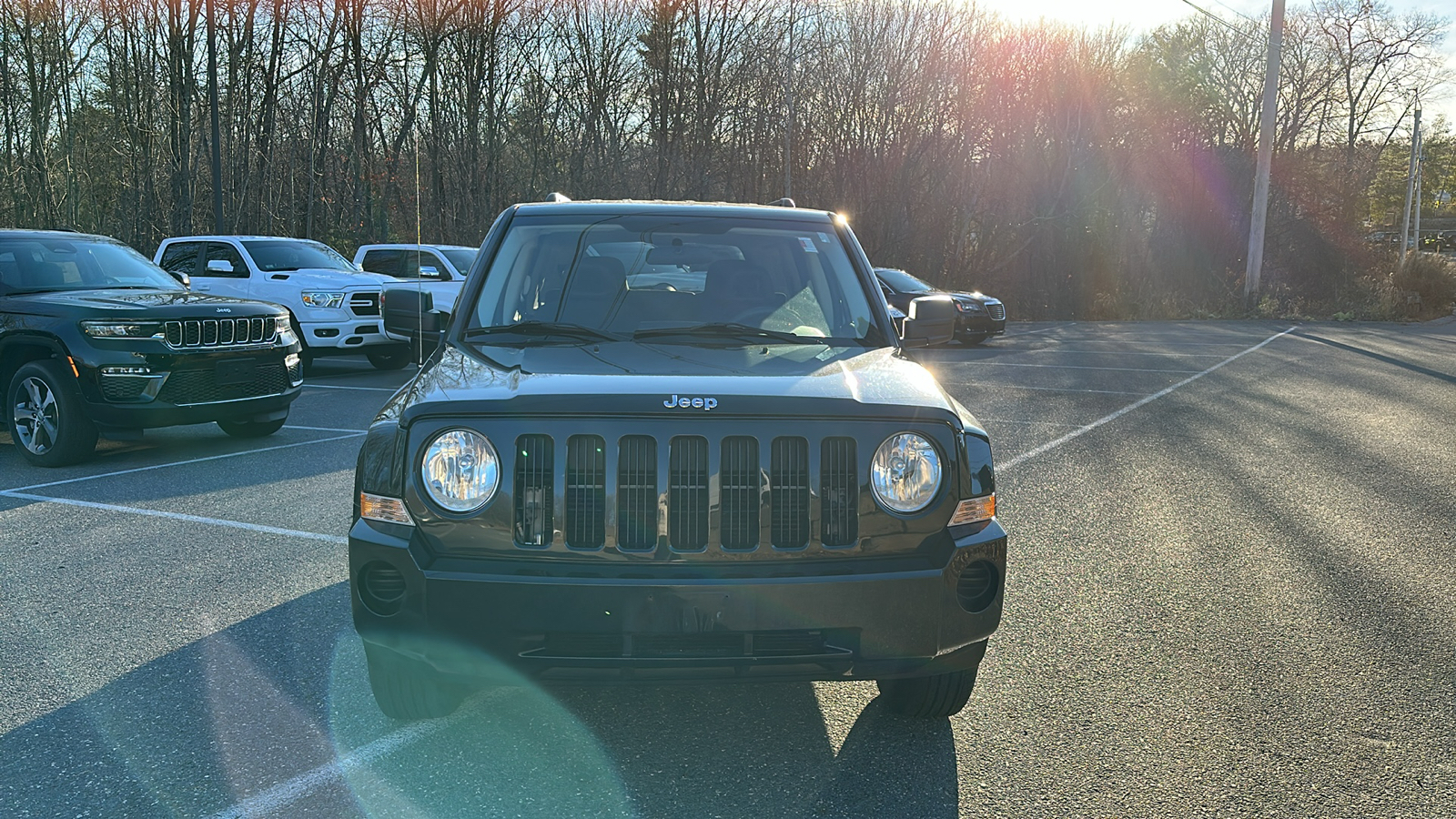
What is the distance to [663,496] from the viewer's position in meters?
2.94

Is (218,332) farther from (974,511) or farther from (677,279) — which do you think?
(974,511)

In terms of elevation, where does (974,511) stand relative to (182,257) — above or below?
below

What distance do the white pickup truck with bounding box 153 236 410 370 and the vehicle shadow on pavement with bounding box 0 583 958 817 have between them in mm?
10942

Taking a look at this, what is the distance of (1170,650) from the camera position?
4.28 meters

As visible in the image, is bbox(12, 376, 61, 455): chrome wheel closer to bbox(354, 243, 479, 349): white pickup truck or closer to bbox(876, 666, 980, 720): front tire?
bbox(354, 243, 479, 349): white pickup truck

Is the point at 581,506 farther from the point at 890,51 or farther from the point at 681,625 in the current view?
the point at 890,51

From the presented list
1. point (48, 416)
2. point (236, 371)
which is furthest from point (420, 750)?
point (48, 416)

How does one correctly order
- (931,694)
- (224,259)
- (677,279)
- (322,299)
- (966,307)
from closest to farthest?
(931,694) → (677,279) → (322,299) → (224,259) → (966,307)

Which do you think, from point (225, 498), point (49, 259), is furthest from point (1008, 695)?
point (49, 259)

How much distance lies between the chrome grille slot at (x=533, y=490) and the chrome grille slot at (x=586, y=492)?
6 centimetres

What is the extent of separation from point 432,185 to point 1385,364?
2590 cm

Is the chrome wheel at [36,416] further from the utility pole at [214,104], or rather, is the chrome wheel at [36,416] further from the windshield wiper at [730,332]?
the utility pole at [214,104]

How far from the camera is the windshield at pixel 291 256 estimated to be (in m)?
15.0

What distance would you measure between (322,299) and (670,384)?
12.5 meters
